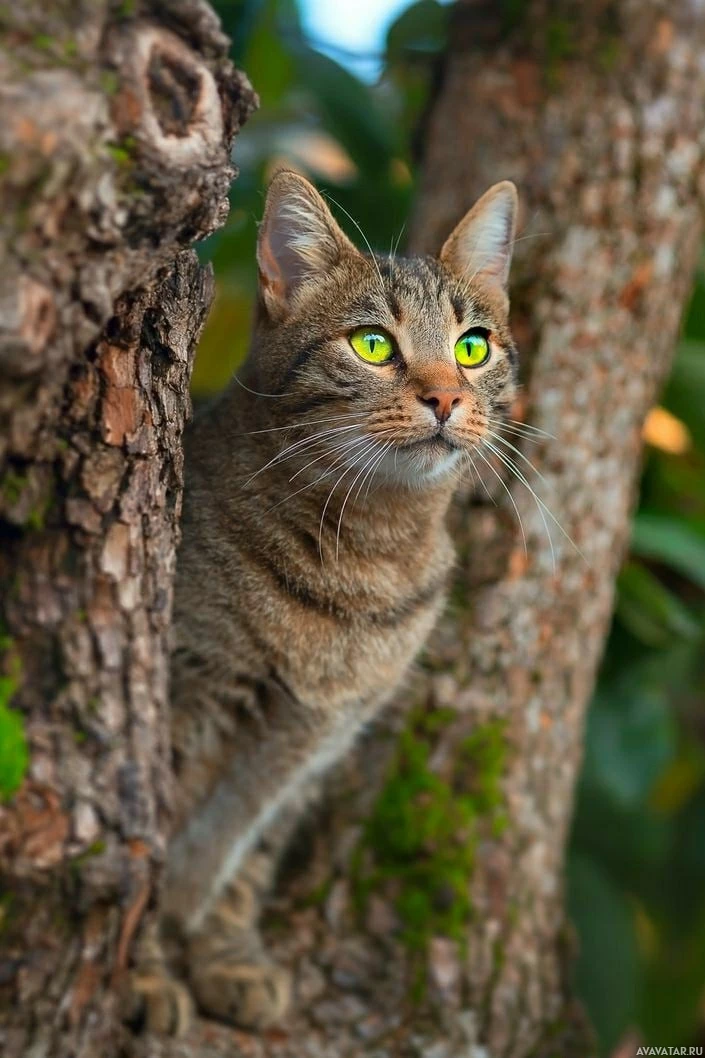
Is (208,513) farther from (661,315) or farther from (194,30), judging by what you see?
(661,315)

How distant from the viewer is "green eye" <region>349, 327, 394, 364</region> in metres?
2.08

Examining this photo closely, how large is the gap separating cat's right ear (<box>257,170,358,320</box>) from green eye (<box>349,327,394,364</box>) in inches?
6.9

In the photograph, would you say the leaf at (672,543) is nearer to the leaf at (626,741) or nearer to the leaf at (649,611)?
the leaf at (649,611)

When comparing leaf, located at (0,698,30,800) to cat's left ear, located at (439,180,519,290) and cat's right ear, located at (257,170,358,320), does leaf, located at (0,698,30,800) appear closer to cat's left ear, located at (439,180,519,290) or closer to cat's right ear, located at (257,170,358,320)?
cat's right ear, located at (257,170,358,320)

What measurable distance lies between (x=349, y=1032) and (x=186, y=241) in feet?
5.63

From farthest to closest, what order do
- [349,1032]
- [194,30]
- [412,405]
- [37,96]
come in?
[349,1032] < [412,405] < [194,30] < [37,96]

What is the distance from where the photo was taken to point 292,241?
214 centimetres

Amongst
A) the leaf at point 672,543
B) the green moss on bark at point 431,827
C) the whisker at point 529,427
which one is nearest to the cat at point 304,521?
the whisker at point 529,427

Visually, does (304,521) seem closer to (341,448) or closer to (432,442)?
(341,448)

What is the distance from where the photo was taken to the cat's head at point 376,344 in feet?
6.55

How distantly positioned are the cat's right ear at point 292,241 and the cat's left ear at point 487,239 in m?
0.26

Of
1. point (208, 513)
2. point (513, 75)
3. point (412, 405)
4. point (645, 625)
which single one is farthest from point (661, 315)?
point (208, 513)

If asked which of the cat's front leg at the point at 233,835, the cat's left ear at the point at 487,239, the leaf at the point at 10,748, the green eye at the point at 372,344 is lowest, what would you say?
the cat's front leg at the point at 233,835

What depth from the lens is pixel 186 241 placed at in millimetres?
1319
